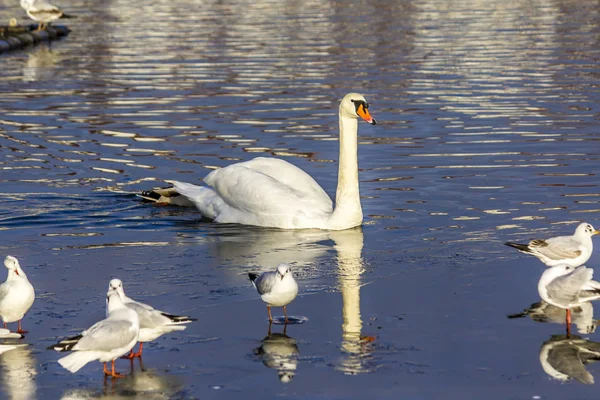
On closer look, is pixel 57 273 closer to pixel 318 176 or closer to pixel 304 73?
pixel 318 176

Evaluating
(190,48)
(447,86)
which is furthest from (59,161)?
(190,48)

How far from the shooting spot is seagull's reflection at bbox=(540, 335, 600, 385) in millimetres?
8414

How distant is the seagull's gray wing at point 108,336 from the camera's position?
8.23 m

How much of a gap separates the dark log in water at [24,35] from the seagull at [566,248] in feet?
94.4

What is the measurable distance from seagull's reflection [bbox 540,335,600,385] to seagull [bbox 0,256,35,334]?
13.0 feet

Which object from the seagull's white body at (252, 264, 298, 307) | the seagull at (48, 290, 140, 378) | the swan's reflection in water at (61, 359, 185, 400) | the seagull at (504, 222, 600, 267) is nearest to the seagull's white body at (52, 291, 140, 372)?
the seagull at (48, 290, 140, 378)

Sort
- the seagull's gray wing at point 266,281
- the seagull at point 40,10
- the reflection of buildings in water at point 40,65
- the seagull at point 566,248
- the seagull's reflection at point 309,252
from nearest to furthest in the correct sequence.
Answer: the seagull's gray wing at point 266,281 → the seagull's reflection at point 309,252 → the seagull at point 566,248 → the reflection of buildings in water at point 40,65 → the seagull at point 40,10

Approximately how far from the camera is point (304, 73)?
29.0 meters

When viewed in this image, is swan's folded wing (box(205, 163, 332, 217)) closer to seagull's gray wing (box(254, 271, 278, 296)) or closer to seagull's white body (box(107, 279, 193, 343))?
seagull's gray wing (box(254, 271, 278, 296))

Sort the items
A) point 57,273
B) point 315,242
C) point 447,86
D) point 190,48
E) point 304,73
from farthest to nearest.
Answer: point 190,48
point 304,73
point 447,86
point 315,242
point 57,273

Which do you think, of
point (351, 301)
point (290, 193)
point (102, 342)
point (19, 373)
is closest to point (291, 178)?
point (290, 193)

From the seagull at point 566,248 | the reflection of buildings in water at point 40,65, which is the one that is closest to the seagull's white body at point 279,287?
the seagull at point 566,248

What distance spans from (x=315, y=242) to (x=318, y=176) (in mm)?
3976

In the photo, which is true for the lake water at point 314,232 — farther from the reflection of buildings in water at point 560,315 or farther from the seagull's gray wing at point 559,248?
the seagull's gray wing at point 559,248
